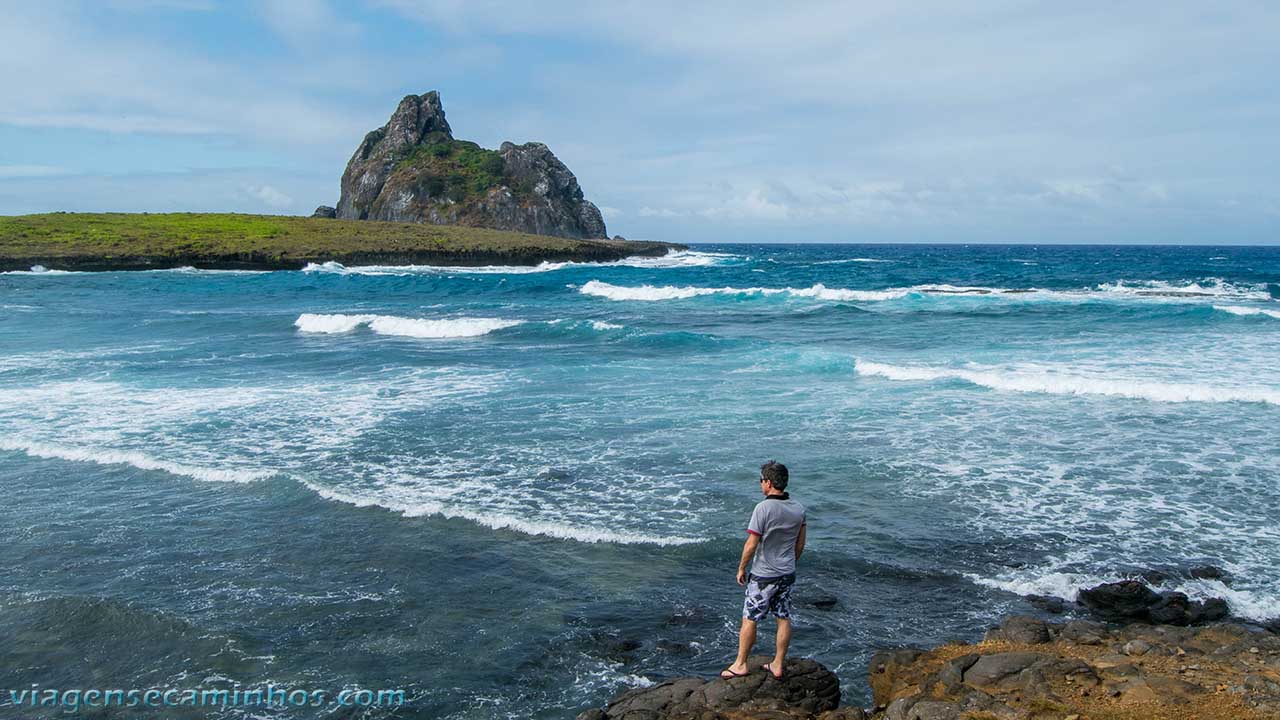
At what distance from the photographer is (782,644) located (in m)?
6.71

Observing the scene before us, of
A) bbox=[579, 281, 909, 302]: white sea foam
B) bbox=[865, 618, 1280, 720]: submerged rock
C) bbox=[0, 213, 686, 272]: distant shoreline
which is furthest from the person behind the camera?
bbox=[0, 213, 686, 272]: distant shoreline

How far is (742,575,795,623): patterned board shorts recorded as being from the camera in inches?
271

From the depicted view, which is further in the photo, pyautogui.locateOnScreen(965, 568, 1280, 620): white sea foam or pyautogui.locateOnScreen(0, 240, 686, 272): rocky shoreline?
pyautogui.locateOnScreen(0, 240, 686, 272): rocky shoreline

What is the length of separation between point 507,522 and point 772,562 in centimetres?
495

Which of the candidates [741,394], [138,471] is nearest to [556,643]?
[138,471]

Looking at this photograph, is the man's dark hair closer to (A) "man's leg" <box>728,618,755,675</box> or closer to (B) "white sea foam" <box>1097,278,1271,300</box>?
(A) "man's leg" <box>728,618,755,675</box>

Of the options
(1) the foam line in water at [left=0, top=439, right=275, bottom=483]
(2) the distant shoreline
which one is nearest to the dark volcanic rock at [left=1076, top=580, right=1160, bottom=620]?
(1) the foam line in water at [left=0, top=439, right=275, bottom=483]

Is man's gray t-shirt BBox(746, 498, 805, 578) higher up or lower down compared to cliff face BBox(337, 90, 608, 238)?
lower down

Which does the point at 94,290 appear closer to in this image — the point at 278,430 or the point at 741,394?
the point at 278,430

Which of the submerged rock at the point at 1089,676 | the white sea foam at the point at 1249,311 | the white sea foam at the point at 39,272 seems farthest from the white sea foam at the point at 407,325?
the white sea foam at the point at 39,272

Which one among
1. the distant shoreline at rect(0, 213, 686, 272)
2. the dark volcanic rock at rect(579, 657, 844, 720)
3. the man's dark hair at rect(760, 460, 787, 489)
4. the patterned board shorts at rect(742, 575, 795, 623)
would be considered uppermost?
the distant shoreline at rect(0, 213, 686, 272)

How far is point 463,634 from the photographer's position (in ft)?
26.1

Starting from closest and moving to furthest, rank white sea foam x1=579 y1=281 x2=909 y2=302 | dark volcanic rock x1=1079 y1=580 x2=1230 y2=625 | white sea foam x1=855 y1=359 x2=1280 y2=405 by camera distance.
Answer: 1. dark volcanic rock x1=1079 y1=580 x2=1230 y2=625
2. white sea foam x1=855 y1=359 x2=1280 y2=405
3. white sea foam x1=579 y1=281 x2=909 y2=302

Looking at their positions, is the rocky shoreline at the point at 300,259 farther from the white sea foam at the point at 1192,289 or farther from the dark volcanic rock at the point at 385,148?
the white sea foam at the point at 1192,289
